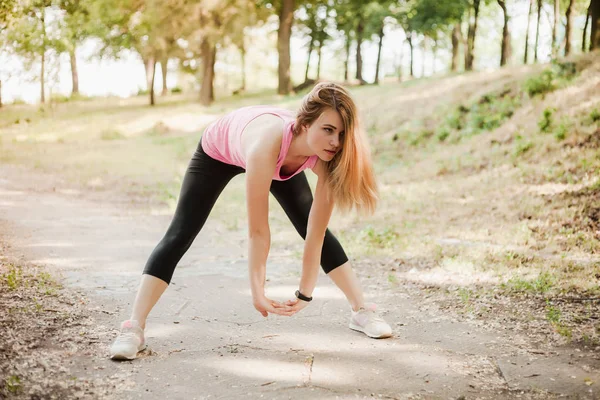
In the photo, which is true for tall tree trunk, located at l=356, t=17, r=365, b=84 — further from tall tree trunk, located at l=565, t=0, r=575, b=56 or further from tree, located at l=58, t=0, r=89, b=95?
tree, located at l=58, t=0, r=89, b=95

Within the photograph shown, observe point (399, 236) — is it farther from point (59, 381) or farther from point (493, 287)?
point (59, 381)

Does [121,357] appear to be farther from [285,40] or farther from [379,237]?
[285,40]

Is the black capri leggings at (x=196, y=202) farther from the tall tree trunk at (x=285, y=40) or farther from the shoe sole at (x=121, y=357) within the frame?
the tall tree trunk at (x=285, y=40)

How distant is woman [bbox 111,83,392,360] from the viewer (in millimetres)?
2896

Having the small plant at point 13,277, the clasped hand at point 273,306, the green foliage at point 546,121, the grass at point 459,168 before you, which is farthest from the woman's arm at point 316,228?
the green foliage at point 546,121

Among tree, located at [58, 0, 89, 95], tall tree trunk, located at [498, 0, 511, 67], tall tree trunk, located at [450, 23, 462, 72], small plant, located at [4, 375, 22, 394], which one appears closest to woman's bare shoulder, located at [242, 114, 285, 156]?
small plant, located at [4, 375, 22, 394]

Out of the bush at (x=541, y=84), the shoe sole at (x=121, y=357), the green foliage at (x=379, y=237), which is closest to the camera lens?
the shoe sole at (x=121, y=357)

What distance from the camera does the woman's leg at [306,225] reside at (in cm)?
347

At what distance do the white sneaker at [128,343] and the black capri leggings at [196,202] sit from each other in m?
0.33

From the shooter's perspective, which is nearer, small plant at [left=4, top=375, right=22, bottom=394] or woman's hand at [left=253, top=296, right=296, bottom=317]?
small plant at [left=4, top=375, right=22, bottom=394]

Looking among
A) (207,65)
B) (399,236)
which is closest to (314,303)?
(399,236)

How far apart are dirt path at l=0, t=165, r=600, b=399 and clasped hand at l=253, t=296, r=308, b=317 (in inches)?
10.7

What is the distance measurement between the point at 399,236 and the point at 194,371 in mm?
3900

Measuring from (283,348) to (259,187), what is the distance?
110 centimetres
